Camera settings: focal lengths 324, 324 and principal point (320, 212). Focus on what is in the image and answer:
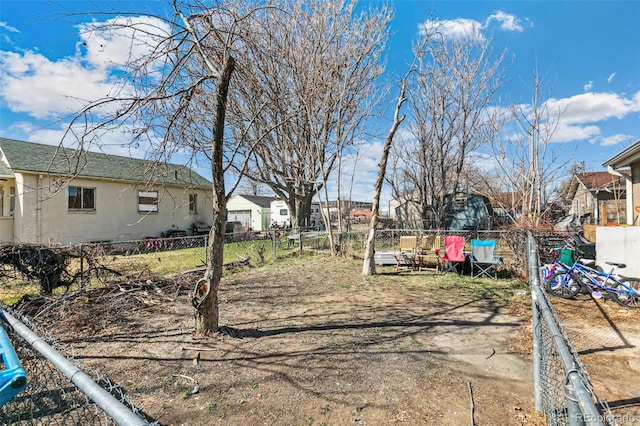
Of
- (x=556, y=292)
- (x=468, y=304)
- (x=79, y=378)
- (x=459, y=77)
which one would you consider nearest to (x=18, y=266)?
(x=79, y=378)

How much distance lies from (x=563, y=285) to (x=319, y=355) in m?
5.74

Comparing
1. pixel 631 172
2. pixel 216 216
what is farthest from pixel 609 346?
pixel 631 172

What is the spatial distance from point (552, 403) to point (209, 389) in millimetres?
2856

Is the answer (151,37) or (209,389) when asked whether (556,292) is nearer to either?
(209,389)

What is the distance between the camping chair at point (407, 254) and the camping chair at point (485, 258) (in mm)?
1678

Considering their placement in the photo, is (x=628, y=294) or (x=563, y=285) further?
(x=563, y=285)

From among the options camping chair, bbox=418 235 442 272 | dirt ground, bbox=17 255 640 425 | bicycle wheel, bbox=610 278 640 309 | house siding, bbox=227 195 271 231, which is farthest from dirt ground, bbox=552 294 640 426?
house siding, bbox=227 195 271 231

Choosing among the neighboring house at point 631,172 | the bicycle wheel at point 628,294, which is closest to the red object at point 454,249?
the bicycle wheel at point 628,294

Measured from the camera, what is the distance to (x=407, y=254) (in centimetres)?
1021

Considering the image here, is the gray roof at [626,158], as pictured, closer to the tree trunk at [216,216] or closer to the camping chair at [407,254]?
the camping chair at [407,254]

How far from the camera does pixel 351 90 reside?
1406cm

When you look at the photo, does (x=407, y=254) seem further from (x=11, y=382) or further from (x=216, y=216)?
(x=11, y=382)

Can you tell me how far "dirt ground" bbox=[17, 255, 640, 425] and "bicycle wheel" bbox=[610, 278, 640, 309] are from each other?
0.68 m

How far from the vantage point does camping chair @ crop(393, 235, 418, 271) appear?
9943mm
